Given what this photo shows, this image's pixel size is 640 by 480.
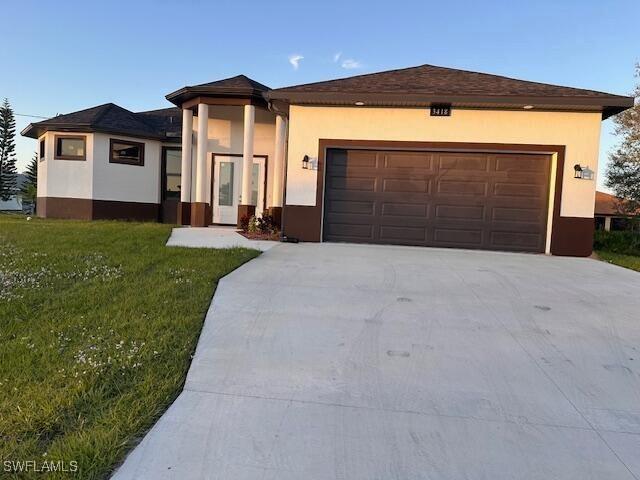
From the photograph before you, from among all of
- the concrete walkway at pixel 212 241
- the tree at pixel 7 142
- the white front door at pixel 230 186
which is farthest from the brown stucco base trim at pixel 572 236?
the tree at pixel 7 142

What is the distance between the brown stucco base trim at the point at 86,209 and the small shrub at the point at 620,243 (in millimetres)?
14448

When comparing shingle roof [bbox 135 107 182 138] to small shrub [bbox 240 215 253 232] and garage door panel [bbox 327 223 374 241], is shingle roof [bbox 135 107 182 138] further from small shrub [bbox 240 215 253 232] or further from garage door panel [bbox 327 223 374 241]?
garage door panel [bbox 327 223 374 241]

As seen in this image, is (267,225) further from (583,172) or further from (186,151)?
(583,172)

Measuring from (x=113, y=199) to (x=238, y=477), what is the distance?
48.2ft

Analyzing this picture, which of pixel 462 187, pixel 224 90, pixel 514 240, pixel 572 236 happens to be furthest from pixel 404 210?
pixel 224 90

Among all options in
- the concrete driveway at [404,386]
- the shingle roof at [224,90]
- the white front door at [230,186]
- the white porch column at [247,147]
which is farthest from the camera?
the white front door at [230,186]

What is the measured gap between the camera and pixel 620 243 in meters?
13.7

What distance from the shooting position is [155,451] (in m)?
2.54

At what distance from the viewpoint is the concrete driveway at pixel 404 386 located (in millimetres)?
2545

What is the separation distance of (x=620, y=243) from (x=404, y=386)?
1322 centimetres

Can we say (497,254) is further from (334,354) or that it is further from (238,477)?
(238,477)

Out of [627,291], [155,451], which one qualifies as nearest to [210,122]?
[627,291]

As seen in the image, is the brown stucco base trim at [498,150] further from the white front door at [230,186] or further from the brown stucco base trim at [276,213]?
the white front door at [230,186]

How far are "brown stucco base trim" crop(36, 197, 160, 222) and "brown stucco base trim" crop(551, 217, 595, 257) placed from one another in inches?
504
